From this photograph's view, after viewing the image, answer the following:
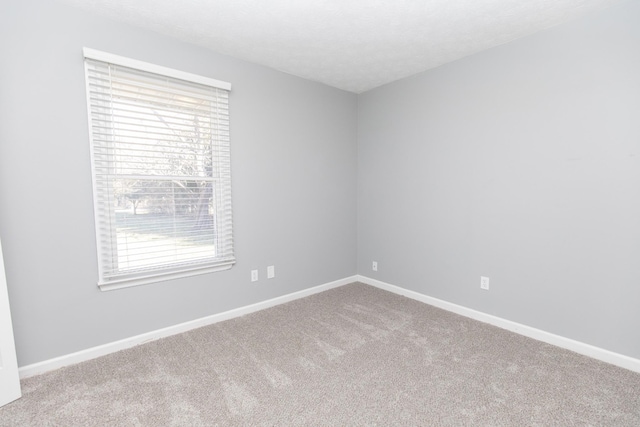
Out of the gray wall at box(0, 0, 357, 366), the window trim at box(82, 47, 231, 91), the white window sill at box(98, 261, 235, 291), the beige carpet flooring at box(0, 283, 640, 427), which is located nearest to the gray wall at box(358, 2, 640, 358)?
the beige carpet flooring at box(0, 283, 640, 427)

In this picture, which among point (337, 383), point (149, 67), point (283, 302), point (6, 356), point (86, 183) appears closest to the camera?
point (6, 356)

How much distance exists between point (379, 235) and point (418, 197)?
27.7 inches

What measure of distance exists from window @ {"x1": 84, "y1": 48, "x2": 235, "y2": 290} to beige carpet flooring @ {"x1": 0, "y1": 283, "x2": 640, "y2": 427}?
68 centimetres

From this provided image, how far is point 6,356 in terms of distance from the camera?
5.68 ft

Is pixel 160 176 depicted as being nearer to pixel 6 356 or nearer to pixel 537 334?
pixel 6 356

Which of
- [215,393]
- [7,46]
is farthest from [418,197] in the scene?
[7,46]

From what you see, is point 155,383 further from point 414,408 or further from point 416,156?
point 416,156

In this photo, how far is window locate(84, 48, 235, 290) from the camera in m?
2.18

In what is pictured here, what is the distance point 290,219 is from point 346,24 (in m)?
1.86

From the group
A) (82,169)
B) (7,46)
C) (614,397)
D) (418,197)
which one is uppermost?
(7,46)

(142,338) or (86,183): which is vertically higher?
(86,183)

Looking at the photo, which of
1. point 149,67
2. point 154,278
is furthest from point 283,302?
point 149,67

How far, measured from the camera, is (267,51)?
104 inches

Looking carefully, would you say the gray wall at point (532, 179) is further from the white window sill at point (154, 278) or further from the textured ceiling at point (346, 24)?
the white window sill at point (154, 278)
